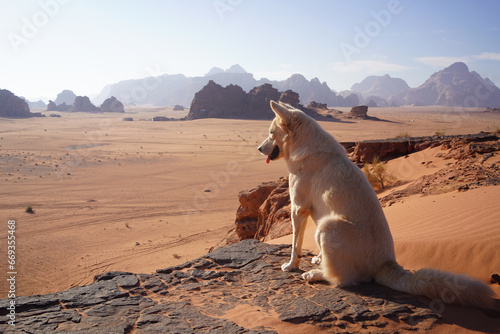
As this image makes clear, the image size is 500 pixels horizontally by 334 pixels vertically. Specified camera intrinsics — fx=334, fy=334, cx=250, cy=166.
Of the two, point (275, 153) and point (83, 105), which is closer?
point (275, 153)

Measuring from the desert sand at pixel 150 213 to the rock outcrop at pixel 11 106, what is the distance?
63482 millimetres

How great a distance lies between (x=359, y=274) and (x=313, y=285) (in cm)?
55

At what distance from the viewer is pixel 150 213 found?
1672 centimetres

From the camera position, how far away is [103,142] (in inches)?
1699

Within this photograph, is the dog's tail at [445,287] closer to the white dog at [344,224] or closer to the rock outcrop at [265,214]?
the white dog at [344,224]

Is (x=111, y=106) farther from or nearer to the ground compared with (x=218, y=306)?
farther from the ground

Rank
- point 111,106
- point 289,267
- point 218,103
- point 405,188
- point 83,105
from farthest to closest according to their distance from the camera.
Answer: point 111,106 → point 83,105 → point 218,103 → point 405,188 → point 289,267

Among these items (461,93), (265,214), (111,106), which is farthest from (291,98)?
(461,93)

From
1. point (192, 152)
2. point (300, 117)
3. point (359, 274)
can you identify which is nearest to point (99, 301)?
point (359, 274)

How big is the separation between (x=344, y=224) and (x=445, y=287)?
110 cm

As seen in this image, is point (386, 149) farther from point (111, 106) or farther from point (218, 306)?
point (111, 106)

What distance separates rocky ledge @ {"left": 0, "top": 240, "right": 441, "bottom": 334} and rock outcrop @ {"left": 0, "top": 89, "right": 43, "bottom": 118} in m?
102

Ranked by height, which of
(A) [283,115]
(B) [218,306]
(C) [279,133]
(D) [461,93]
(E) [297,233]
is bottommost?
(B) [218,306]

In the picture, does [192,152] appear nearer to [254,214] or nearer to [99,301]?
[254,214]
